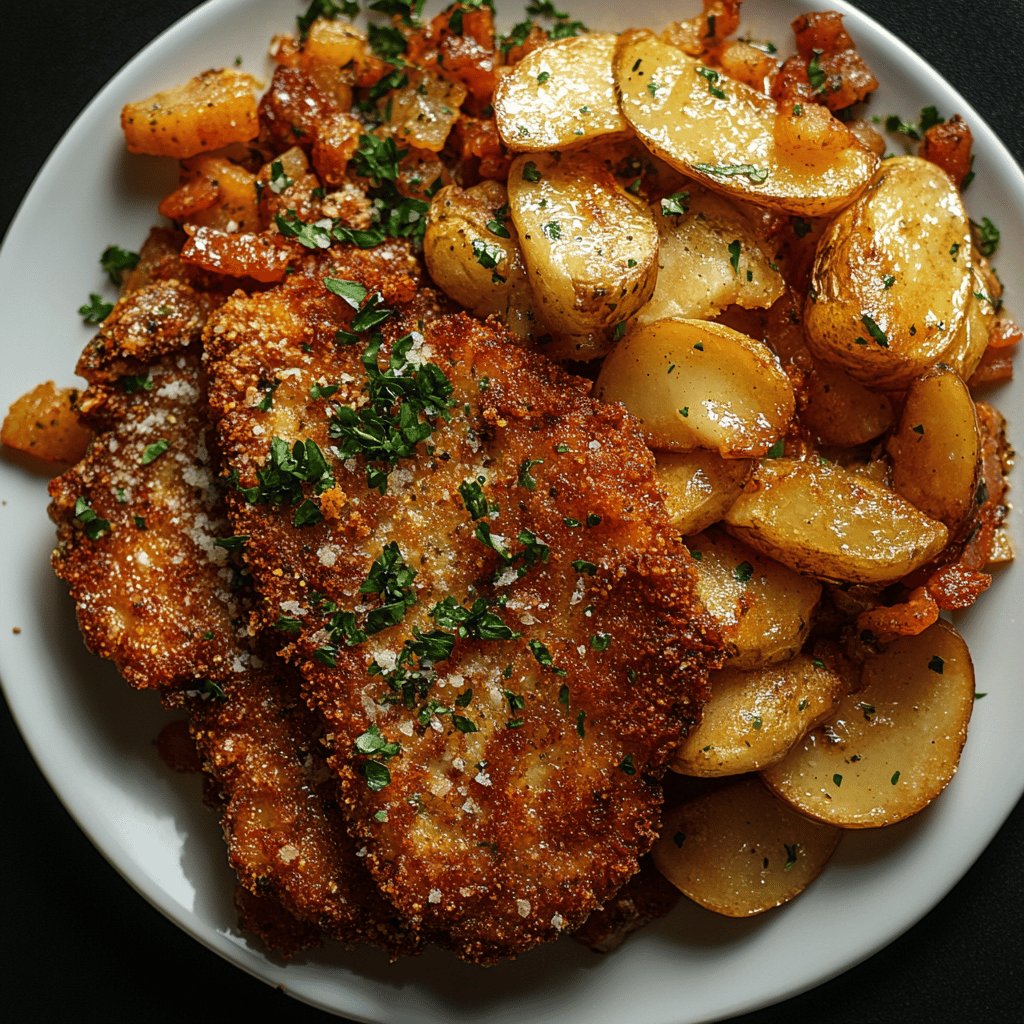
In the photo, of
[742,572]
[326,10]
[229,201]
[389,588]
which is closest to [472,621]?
[389,588]

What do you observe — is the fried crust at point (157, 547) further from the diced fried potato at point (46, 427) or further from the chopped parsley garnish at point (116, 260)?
the chopped parsley garnish at point (116, 260)

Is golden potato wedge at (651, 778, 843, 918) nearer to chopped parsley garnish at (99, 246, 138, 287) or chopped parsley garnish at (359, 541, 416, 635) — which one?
chopped parsley garnish at (359, 541, 416, 635)

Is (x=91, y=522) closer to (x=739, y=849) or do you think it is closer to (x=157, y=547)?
(x=157, y=547)

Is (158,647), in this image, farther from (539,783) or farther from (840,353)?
(840,353)

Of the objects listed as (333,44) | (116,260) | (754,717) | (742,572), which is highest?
(333,44)

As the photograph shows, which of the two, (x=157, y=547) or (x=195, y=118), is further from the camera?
(x=195, y=118)

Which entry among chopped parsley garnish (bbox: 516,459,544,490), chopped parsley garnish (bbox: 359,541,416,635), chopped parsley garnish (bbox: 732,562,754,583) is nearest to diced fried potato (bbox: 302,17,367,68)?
chopped parsley garnish (bbox: 516,459,544,490)

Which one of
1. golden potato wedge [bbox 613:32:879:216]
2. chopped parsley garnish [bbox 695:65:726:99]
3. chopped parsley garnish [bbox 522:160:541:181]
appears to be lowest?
chopped parsley garnish [bbox 522:160:541:181]

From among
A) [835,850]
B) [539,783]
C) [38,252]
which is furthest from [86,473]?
[835,850]
